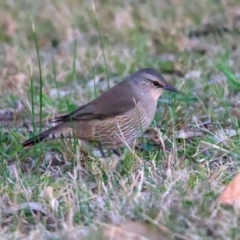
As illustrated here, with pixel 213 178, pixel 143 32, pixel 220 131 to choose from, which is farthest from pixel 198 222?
pixel 143 32

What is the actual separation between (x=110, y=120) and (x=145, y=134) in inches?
12.8

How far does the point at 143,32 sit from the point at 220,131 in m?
4.37

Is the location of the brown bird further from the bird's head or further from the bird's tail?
the bird's head

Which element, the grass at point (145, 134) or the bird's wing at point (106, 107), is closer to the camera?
the grass at point (145, 134)

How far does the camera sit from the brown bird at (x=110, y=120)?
6.32 metres

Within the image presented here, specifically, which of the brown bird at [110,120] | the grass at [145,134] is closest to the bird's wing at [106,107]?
the brown bird at [110,120]

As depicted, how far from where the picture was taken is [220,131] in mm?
6066

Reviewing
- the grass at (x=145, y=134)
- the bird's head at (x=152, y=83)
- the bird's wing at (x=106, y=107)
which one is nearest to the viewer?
the grass at (x=145, y=134)

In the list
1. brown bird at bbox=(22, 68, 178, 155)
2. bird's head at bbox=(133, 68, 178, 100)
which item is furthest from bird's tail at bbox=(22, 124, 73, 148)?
bird's head at bbox=(133, 68, 178, 100)

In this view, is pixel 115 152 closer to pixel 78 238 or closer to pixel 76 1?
pixel 78 238

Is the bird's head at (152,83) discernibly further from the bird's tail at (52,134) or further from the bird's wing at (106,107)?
the bird's tail at (52,134)

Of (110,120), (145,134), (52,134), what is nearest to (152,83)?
(145,134)

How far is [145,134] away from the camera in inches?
259

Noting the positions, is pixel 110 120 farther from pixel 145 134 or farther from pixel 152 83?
pixel 152 83
